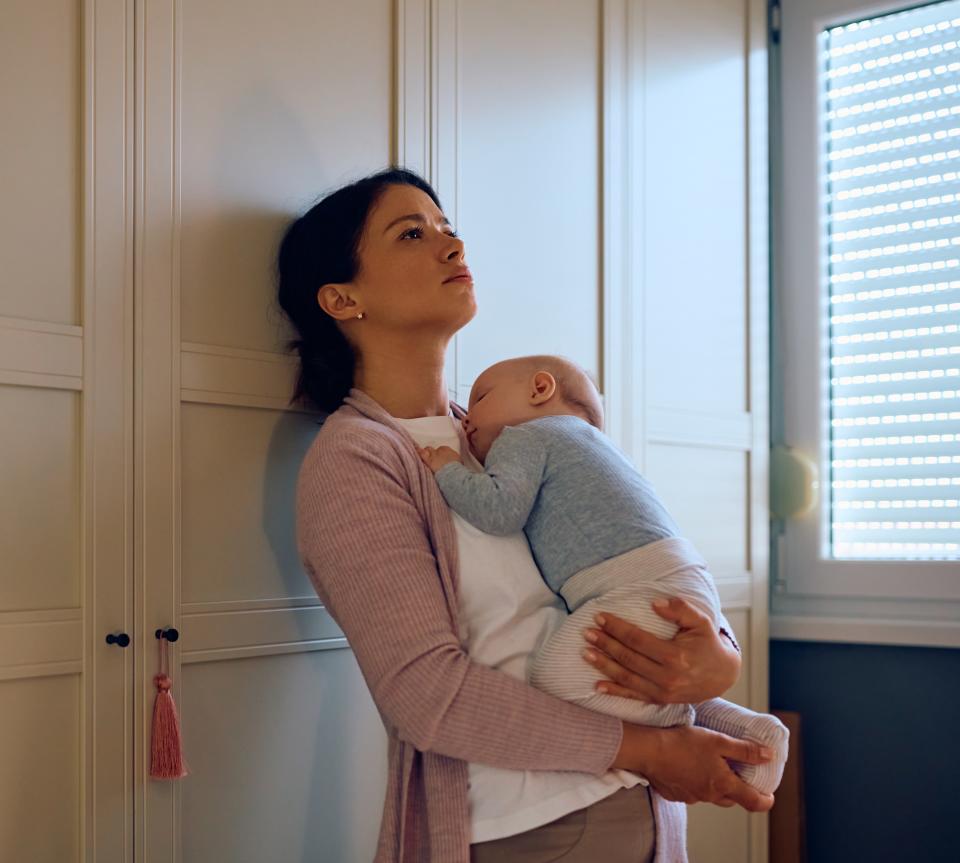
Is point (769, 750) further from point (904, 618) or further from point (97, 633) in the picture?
point (904, 618)

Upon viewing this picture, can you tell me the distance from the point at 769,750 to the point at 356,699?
63 cm

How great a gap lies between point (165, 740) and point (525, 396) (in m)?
0.64

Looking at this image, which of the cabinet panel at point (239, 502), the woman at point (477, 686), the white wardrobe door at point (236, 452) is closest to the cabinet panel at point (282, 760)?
the white wardrobe door at point (236, 452)

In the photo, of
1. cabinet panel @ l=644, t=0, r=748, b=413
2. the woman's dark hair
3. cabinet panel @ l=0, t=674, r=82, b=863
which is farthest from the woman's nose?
cabinet panel @ l=644, t=0, r=748, b=413

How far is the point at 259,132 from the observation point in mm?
1642

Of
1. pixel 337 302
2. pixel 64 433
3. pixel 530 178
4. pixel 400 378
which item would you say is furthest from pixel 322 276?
pixel 530 178

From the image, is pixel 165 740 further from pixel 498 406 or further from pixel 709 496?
pixel 709 496

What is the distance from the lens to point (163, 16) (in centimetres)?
150

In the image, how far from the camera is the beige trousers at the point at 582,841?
1.35 m

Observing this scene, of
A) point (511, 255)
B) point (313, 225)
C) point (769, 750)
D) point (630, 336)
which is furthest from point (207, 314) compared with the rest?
point (630, 336)

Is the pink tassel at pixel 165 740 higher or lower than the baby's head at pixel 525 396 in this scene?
lower

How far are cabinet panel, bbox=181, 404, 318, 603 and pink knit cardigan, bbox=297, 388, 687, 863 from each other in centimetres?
17

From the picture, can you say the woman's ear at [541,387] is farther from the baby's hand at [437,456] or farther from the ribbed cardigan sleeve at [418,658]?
the ribbed cardigan sleeve at [418,658]

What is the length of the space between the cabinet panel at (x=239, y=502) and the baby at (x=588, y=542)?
25 cm
